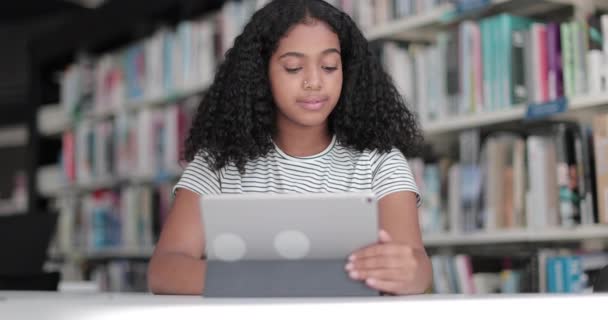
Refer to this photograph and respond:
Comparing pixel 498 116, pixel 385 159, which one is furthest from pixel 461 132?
pixel 385 159

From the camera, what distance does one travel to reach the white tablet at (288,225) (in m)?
0.95

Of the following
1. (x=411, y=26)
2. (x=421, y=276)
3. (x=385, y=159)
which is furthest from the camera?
(x=411, y=26)

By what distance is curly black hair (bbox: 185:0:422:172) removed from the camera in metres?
1.58

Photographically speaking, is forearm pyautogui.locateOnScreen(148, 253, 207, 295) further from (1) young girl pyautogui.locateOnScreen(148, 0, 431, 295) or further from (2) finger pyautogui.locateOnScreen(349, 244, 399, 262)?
(2) finger pyautogui.locateOnScreen(349, 244, 399, 262)

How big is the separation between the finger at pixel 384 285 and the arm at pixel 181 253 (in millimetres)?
311

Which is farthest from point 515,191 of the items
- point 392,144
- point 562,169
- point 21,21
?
point 21,21

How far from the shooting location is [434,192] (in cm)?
243

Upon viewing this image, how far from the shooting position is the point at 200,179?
5.14 ft

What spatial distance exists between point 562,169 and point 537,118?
0.16 m

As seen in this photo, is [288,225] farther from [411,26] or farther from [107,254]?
[107,254]

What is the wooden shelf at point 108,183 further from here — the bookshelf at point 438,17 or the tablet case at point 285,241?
the tablet case at point 285,241

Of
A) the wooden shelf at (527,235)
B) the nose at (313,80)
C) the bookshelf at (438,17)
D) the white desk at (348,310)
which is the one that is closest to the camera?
the white desk at (348,310)

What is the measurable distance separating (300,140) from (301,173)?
0.07m

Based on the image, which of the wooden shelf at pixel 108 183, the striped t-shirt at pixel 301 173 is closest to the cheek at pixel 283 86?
the striped t-shirt at pixel 301 173
